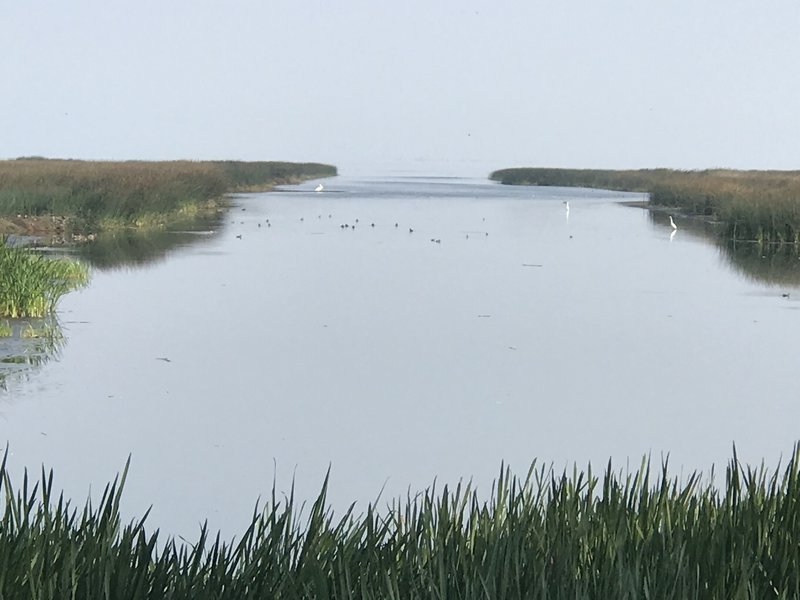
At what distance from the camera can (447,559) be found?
2961mm

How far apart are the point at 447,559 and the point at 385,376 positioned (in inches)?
190

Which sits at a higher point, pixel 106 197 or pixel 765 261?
pixel 106 197

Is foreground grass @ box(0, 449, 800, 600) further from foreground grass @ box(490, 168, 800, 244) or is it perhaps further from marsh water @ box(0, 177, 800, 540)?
foreground grass @ box(490, 168, 800, 244)

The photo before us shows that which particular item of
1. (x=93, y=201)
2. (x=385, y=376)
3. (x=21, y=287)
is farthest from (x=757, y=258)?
(x=21, y=287)

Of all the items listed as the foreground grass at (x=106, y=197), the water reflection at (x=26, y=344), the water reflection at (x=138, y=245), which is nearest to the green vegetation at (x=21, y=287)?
the water reflection at (x=26, y=344)

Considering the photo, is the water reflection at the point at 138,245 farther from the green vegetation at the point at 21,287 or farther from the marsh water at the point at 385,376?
the green vegetation at the point at 21,287

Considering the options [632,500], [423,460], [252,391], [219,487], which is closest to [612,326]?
[252,391]

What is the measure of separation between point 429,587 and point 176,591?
559 mm

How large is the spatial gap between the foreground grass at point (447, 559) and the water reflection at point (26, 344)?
4.30 metres

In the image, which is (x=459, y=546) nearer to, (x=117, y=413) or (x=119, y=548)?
(x=119, y=548)

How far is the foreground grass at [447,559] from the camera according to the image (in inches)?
106

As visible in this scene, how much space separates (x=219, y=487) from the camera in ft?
17.1

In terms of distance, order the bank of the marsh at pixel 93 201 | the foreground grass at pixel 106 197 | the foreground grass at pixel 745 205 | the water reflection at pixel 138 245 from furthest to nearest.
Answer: the foreground grass at pixel 106 197, the foreground grass at pixel 745 205, the bank of the marsh at pixel 93 201, the water reflection at pixel 138 245

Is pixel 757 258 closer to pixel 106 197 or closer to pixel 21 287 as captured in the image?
pixel 106 197
